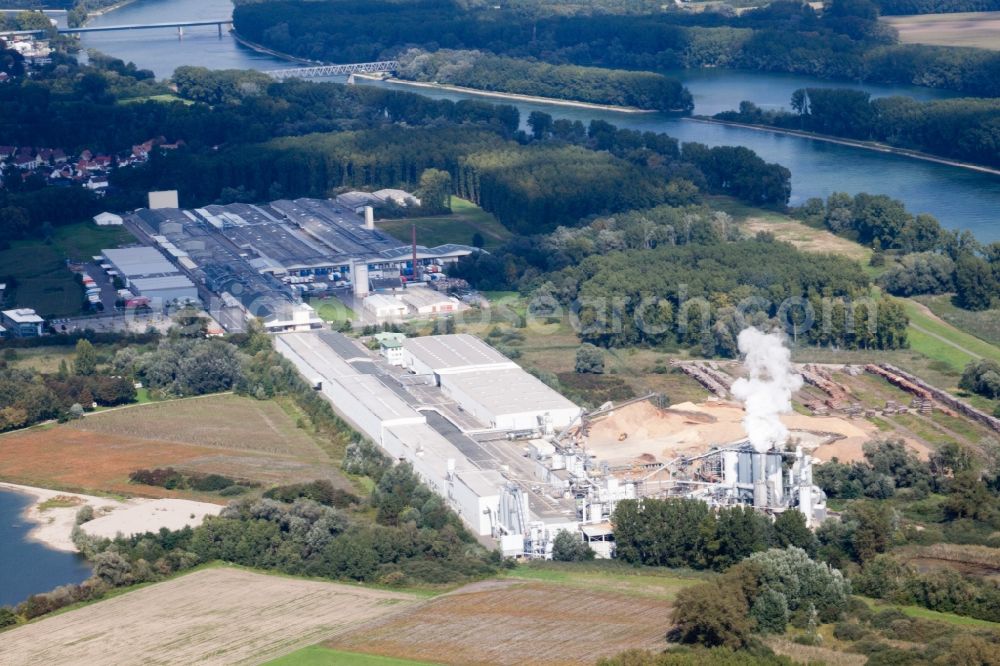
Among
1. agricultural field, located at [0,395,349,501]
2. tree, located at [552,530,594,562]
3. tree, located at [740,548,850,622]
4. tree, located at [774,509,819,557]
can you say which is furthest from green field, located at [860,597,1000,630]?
agricultural field, located at [0,395,349,501]

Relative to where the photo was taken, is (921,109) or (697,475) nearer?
(697,475)

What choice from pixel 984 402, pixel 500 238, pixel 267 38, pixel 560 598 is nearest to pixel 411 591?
pixel 560 598

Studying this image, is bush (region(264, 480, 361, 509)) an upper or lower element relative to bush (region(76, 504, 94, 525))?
upper

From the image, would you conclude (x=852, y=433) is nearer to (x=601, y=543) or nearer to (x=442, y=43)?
(x=601, y=543)

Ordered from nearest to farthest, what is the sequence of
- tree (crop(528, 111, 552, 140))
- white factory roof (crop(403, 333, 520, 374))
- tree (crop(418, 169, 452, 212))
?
white factory roof (crop(403, 333, 520, 374)) → tree (crop(418, 169, 452, 212)) → tree (crop(528, 111, 552, 140))

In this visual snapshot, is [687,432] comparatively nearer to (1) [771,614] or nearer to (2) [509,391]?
(2) [509,391]

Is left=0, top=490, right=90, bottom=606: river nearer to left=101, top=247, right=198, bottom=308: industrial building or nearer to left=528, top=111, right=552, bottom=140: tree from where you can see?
left=101, top=247, right=198, bottom=308: industrial building
